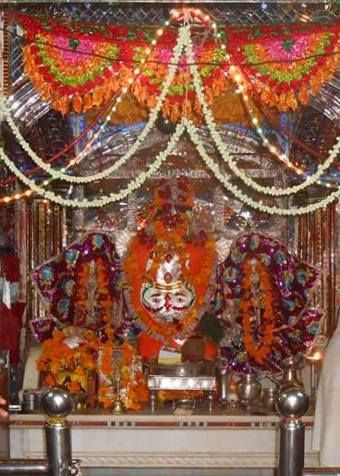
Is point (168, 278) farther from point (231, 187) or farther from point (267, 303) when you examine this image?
point (231, 187)

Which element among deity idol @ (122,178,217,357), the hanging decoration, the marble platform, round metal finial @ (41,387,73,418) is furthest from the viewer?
deity idol @ (122,178,217,357)

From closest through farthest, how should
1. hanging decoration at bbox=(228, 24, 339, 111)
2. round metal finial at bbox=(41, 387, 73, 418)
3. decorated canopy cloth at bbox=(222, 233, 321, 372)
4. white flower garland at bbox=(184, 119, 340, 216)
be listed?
1. round metal finial at bbox=(41, 387, 73, 418)
2. white flower garland at bbox=(184, 119, 340, 216)
3. hanging decoration at bbox=(228, 24, 339, 111)
4. decorated canopy cloth at bbox=(222, 233, 321, 372)

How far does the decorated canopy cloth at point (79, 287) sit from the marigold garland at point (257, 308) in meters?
1.22

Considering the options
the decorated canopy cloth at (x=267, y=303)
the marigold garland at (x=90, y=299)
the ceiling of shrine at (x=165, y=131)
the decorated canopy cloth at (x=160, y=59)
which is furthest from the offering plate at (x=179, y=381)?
the decorated canopy cloth at (x=160, y=59)

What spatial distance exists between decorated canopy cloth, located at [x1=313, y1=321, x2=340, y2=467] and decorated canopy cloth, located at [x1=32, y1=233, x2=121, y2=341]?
264cm

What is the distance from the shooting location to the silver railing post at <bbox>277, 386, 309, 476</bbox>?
2.72 meters

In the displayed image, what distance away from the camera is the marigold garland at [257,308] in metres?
7.60

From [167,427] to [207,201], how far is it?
10.4 feet

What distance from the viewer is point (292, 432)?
273 centimetres

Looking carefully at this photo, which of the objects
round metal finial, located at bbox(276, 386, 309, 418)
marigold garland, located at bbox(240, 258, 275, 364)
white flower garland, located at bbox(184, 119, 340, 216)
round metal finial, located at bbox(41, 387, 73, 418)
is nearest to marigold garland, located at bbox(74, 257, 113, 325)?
marigold garland, located at bbox(240, 258, 275, 364)

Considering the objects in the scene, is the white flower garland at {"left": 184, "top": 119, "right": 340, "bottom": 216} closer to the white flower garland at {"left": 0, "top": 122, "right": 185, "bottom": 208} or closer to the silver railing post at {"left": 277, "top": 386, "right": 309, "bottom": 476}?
the white flower garland at {"left": 0, "top": 122, "right": 185, "bottom": 208}

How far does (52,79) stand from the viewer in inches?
205

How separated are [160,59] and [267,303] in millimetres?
3260

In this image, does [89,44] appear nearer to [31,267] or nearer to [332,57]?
[332,57]
